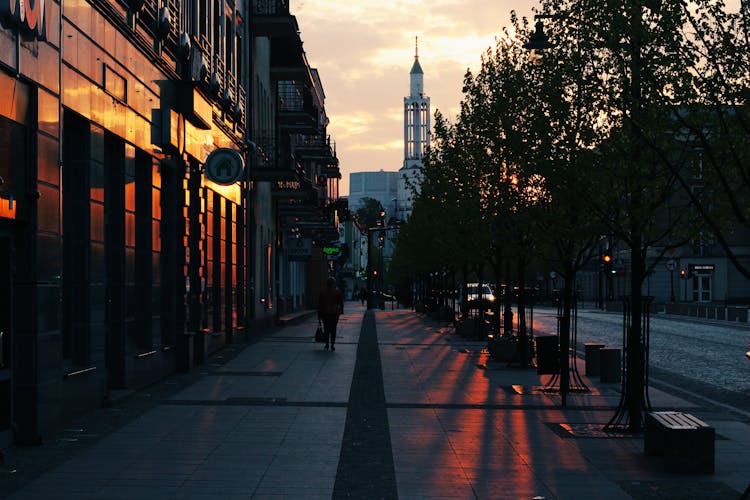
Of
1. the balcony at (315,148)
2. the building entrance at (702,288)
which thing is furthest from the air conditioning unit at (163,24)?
the building entrance at (702,288)

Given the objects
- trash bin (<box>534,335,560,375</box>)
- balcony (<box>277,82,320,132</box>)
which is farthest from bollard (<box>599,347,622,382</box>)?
balcony (<box>277,82,320,132</box>)

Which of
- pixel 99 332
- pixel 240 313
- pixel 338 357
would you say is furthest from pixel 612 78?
pixel 240 313

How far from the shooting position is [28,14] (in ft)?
36.9

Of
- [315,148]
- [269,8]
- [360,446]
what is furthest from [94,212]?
[315,148]

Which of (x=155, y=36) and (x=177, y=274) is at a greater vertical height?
(x=155, y=36)

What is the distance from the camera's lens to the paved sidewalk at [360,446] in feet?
30.8

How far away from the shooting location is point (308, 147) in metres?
55.5

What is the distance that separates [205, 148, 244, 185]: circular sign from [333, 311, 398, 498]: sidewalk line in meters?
5.28

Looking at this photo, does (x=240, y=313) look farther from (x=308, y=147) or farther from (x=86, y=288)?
(x=308, y=147)

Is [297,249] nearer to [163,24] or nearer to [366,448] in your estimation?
[163,24]

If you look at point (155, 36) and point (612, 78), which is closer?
point (612, 78)

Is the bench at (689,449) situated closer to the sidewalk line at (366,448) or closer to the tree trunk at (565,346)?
the sidewalk line at (366,448)

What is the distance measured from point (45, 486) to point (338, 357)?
16.2 metres

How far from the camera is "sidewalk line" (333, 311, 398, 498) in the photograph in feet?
30.7
